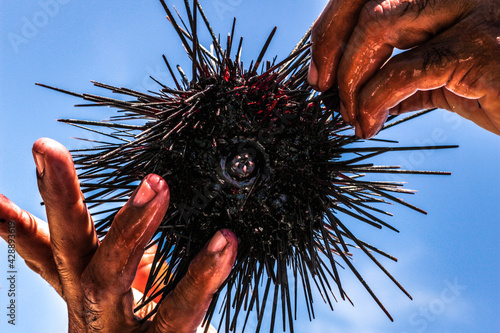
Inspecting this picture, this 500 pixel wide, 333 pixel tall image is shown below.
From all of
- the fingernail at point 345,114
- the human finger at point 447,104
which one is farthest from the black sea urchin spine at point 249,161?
the human finger at point 447,104

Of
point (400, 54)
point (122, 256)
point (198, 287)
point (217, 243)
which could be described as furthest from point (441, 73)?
point (122, 256)

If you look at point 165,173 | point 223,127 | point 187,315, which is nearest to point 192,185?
point 165,173

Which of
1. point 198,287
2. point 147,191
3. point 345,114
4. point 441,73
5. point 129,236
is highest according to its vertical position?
point 441,73

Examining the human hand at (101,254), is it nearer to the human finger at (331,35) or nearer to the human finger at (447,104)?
the human finger at (331,35)

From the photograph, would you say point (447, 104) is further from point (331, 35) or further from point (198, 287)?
point (198, 287)

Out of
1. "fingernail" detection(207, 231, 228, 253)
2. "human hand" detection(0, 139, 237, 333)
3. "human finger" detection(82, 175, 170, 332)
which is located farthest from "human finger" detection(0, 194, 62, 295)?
"fingernail" detection(207, 231, 228, 253)

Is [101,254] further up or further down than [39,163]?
further down

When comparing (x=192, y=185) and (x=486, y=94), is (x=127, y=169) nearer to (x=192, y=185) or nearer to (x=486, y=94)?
(x=192, y=185)
